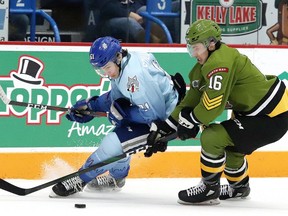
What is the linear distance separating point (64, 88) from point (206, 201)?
1.36 meters

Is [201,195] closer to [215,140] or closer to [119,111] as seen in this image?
[215,140]

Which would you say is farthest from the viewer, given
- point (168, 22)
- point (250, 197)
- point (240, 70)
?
point (168, 22)

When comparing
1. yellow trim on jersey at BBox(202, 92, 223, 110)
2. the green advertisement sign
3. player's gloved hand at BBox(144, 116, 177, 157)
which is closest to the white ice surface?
player's gloved hand at BBox(144, 116, 177, 157)

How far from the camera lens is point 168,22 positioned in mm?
6684

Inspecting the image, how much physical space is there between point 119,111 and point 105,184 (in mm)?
578

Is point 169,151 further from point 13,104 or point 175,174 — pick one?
point 13,104

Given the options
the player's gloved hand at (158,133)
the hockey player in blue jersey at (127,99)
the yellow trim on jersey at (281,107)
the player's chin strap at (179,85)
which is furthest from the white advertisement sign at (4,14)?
the yellow trim on jersey at (281,107)

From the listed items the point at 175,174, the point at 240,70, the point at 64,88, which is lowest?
the point at 175,174

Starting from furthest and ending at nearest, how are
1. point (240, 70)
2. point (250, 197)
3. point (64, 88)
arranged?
point (64, 88) → point (250, 197) → point (240, 70)

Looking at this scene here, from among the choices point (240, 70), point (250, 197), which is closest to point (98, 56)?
point (240, 70)

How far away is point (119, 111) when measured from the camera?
541 centimetres

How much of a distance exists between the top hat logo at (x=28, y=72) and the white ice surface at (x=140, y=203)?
1.93ft

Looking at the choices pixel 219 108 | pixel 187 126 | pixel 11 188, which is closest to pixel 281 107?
pixel 219 108

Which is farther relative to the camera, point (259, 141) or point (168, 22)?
point (168, 22)
